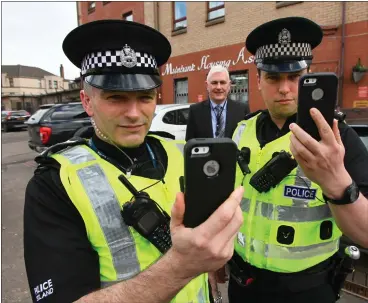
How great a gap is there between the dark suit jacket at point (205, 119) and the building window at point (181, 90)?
8526 millimetres

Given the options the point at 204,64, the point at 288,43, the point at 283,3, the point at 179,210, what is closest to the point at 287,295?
the point at 179,210

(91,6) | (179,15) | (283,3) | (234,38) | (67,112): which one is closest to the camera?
(67,112)

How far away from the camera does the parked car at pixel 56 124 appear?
789 centimetres

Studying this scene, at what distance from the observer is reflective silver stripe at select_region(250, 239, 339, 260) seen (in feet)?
4.87

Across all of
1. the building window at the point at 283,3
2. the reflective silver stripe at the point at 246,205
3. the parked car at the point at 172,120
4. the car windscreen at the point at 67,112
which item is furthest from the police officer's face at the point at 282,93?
the building window at the point at 283,3

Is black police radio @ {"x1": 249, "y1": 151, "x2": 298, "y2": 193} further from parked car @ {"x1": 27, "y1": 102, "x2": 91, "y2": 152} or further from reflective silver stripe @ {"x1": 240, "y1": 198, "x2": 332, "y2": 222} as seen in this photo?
parked car @ {"x1": 27, "y1": 102, "x2": 91, "y2": 152}

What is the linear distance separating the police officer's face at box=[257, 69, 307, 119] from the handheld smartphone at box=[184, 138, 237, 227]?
1092mm

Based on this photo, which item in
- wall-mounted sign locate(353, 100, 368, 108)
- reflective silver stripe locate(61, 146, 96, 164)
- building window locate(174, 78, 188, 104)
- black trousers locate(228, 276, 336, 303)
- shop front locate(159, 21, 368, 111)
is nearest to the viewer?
reflective silver stripe locate(61, 146, 96, 164)

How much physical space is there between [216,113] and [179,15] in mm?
9766

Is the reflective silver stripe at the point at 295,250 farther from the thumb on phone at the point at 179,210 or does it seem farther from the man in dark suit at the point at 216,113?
the man in dark suit at the point at 216,113

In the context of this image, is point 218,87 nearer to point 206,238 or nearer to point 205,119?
point 205,119

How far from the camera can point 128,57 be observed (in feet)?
4.15

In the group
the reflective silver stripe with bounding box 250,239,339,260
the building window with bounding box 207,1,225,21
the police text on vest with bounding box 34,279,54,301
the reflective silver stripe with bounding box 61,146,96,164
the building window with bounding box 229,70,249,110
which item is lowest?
the reflective silver stripe with bounding box 250,239,339,260

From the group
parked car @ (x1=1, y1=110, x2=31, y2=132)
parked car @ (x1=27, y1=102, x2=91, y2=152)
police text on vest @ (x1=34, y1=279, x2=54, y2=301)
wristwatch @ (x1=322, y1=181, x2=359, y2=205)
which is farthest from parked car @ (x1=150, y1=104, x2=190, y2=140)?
parked car @ (x1=1, y1=110, x2=31, y2=132)
